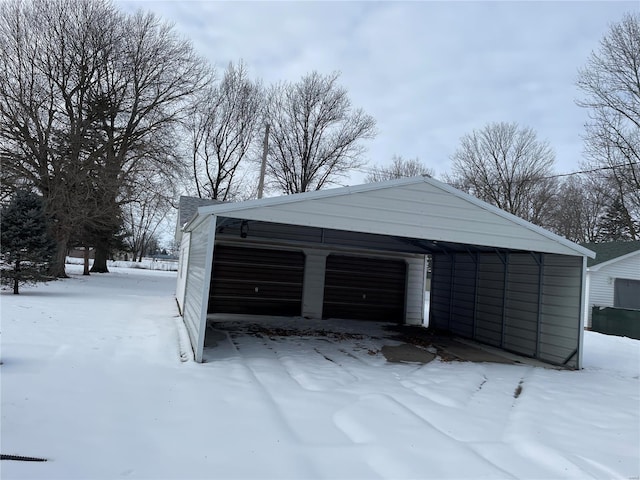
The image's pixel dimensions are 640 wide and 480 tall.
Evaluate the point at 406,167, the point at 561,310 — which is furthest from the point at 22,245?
the point at 406,167

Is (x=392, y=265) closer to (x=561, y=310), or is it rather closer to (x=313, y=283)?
(x=313, y=283)

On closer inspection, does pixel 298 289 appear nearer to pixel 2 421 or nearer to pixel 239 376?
pixel 239 376

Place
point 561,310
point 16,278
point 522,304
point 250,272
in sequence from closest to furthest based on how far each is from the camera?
point 561,310 < point 522,304 < point 16,278 < point 250,272

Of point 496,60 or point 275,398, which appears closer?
point 275,398

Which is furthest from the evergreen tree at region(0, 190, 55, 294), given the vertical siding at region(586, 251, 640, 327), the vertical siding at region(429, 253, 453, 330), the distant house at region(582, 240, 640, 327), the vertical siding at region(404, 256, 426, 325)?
the vertical siding at region(586, 251, 640, 327)

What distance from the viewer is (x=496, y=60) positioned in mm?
10117

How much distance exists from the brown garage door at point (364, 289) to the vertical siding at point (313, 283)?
0.23 metres

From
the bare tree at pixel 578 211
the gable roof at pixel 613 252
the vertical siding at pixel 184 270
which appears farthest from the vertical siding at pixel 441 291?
the bare tree at pixel 578 211

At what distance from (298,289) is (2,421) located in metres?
10.00

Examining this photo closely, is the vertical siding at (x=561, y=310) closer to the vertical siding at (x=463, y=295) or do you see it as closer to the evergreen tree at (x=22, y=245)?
the vertical siding at (x=463, y=295)

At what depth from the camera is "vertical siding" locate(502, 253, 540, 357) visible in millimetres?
9305

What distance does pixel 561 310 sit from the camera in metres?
8.60

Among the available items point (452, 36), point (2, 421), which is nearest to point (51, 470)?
point (2, 421)

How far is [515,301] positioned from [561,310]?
1.32m
